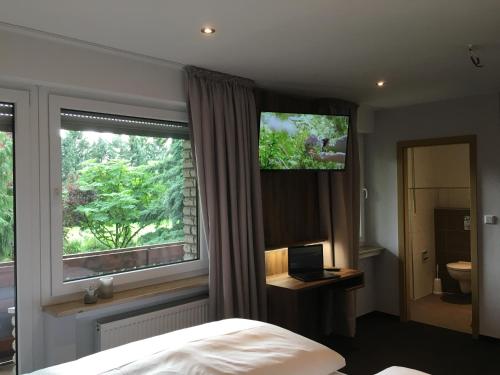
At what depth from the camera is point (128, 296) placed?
8.80ft

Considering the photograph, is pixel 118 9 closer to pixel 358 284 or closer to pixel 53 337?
pixel 53 337

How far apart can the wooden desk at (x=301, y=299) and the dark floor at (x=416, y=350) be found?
0.78 feet

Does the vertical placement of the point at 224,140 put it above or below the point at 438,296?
above

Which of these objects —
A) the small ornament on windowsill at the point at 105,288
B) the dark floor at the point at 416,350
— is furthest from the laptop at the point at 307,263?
the small ornament on windowsill at the point at 105,288

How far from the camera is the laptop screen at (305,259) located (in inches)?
146

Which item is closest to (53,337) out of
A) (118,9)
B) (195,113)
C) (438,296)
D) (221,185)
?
(221,185)

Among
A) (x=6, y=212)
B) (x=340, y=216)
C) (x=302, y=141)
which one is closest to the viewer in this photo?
(x=6, y=212)

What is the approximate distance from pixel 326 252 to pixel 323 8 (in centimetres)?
261

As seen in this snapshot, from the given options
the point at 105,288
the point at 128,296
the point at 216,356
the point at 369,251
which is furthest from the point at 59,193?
the point at 369,251

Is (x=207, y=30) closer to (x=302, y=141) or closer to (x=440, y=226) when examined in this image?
(x=302, y=141)

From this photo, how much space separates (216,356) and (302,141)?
2182mm

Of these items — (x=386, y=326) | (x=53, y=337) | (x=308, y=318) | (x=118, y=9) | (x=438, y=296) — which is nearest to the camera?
(x=118, y=9)

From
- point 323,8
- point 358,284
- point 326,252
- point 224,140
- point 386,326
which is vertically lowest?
point 386,326

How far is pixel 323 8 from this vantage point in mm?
2074
